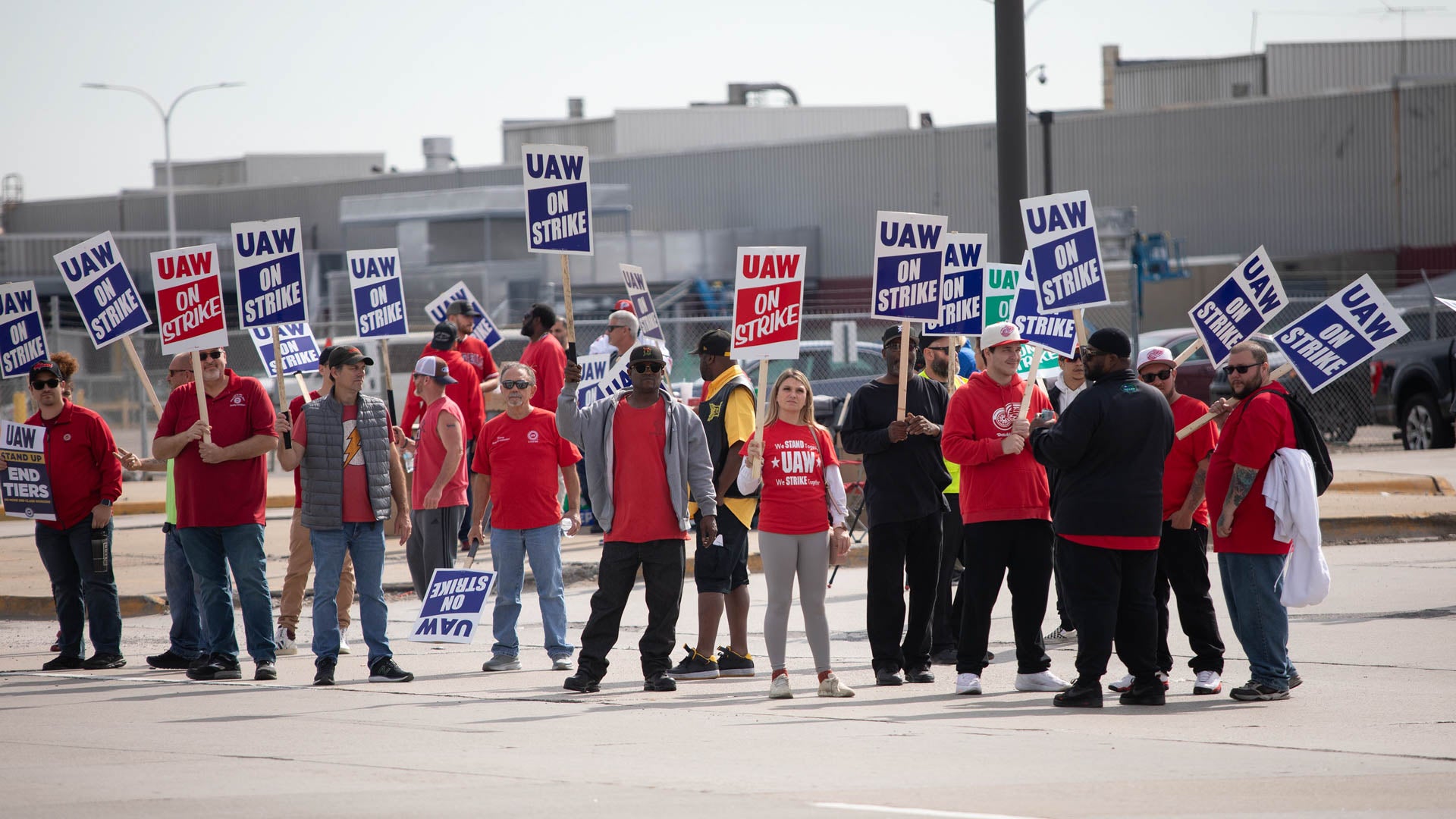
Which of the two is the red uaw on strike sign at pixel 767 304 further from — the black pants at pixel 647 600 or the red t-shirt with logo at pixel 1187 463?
the red t-shirt with logo at pixel 1187 463

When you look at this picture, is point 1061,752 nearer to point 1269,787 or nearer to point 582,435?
point 1269,787

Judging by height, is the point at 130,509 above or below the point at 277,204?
below

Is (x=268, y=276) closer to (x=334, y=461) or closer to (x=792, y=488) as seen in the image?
(x=334, y=461)

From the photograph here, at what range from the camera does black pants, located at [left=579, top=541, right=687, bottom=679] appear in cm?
952

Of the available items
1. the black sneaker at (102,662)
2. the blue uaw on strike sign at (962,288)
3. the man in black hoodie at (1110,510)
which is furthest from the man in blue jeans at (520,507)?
the man in black hoodie at (1110,510)

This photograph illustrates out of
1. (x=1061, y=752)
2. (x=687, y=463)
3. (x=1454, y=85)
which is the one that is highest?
(x=1454, y=85)

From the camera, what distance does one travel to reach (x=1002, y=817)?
19.7ft

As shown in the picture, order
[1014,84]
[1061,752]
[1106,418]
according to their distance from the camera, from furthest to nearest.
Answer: [1014,84], [1106,418], [1061,752]

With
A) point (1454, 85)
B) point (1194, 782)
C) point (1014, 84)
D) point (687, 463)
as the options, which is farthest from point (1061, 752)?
point (1454, 85)

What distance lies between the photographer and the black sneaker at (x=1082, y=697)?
8.73m

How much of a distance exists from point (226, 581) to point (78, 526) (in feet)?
4.36

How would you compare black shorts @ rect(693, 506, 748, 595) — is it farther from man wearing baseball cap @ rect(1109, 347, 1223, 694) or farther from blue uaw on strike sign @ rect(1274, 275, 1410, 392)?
blue uaw on strike sign @ rect(1274, 275, 1410, 392)

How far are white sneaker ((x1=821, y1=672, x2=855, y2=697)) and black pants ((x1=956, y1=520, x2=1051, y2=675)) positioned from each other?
628 millimetres

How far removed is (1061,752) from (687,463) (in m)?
2.94
